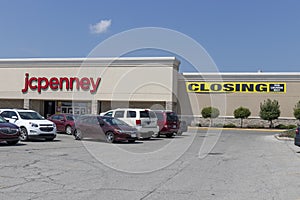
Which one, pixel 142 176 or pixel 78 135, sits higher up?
pixel 78 135

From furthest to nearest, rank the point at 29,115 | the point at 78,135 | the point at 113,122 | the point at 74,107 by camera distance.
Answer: the point at 74,107, the point at 78,135, the point at 29,115, the point at 113,122

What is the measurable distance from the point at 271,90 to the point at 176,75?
436 inches

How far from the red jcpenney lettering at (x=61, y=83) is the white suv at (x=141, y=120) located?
65.0ft

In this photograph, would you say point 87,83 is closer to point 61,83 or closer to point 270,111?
point 61,83

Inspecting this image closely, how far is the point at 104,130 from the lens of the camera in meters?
19.3

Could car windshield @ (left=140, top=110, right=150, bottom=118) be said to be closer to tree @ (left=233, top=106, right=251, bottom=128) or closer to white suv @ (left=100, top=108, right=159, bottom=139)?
white suv @ (left=100, top=108, right=159, bottom=139)

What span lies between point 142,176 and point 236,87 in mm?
36954

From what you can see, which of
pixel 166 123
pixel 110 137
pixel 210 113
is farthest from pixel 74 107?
pixel 110 137

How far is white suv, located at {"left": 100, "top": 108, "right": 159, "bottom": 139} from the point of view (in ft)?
69.6

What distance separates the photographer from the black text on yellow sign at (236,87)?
4431 cm

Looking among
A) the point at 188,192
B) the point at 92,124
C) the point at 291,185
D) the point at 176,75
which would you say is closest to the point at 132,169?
the point at 188,192

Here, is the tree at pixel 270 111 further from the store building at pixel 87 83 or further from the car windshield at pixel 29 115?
the car windshield at pixel 29 115

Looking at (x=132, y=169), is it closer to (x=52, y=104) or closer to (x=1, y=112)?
(x=1, y=112)

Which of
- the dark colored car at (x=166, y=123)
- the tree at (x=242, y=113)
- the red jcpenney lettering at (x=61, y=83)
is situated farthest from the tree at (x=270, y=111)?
the dark colored car at (x=166, y=123)
